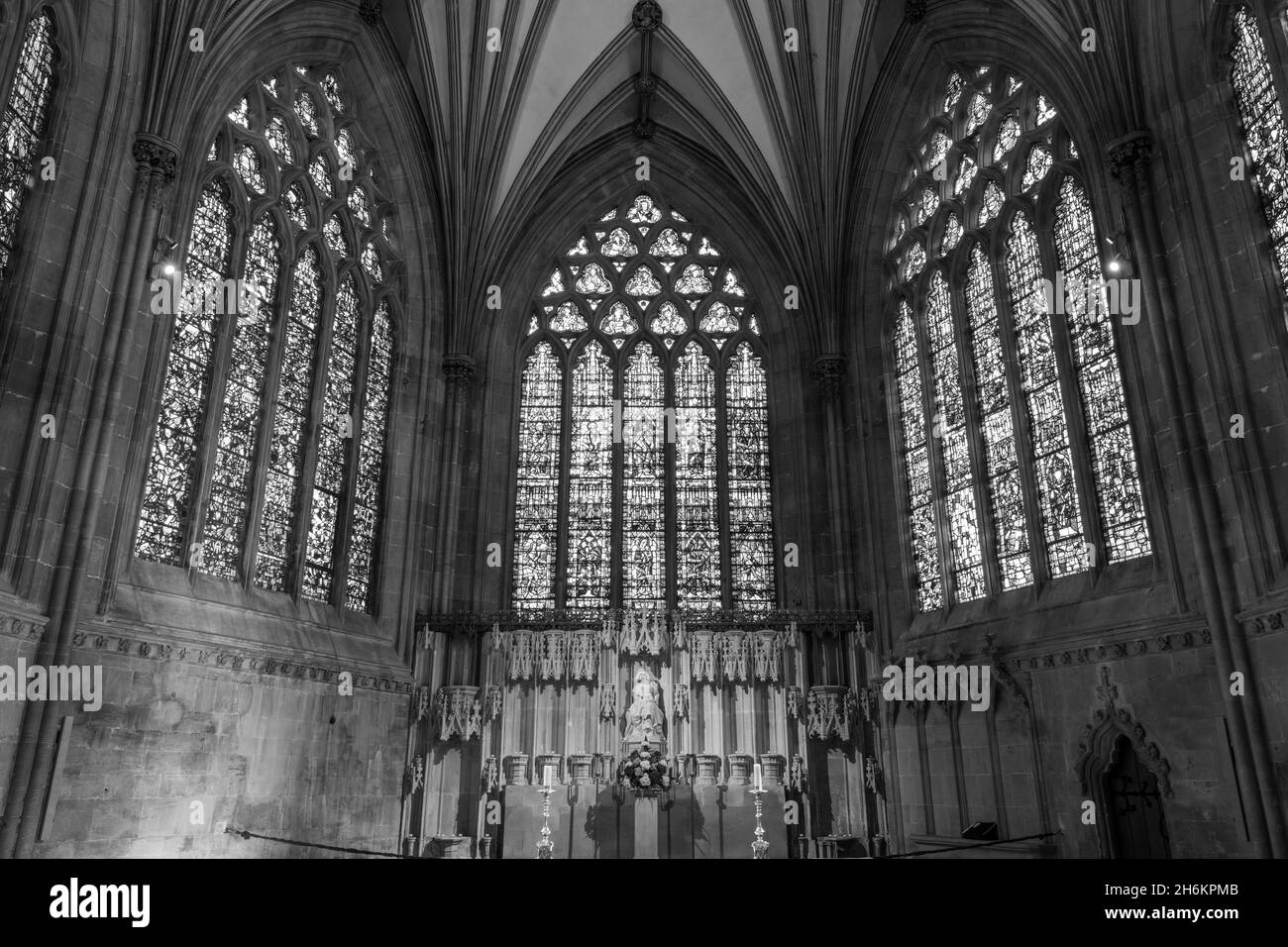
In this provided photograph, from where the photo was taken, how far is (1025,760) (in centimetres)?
1309

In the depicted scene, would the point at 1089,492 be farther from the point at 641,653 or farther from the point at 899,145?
the point at 899,145

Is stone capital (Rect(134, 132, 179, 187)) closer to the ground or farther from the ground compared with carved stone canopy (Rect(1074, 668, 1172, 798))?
farther from the ground

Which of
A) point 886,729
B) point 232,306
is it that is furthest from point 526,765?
point 232,306

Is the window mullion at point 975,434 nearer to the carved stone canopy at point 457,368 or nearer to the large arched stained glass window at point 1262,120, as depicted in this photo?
the large arched stained glass window at point 1262,120

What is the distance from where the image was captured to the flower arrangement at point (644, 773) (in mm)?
14281

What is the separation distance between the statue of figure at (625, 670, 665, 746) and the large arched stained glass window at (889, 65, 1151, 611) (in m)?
5.27

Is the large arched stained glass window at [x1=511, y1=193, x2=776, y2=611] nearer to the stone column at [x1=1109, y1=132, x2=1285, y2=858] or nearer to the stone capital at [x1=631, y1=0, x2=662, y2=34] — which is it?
the stone capital at [x1=631, y1=0, x2=662, y2=34]

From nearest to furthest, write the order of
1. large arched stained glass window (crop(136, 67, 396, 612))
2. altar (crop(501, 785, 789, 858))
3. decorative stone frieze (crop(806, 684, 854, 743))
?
large arched stained glass window (crop(136, 67, 396, 612)) < altar (crop(501, 785, 789, 858)) < decorative stone frieze (crop(806, 684, 854, 743))

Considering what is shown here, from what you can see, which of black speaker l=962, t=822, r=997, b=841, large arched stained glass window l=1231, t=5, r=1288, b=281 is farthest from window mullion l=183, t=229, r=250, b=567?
large arched stained glass window l=1231, t=5, r=1288, b=281

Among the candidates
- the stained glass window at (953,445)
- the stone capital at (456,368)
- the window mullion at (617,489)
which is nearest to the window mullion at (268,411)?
the stone capital at (456,368)

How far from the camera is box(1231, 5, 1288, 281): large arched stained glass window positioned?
10.9m

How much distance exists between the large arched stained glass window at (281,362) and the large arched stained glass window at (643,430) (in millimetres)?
3630
